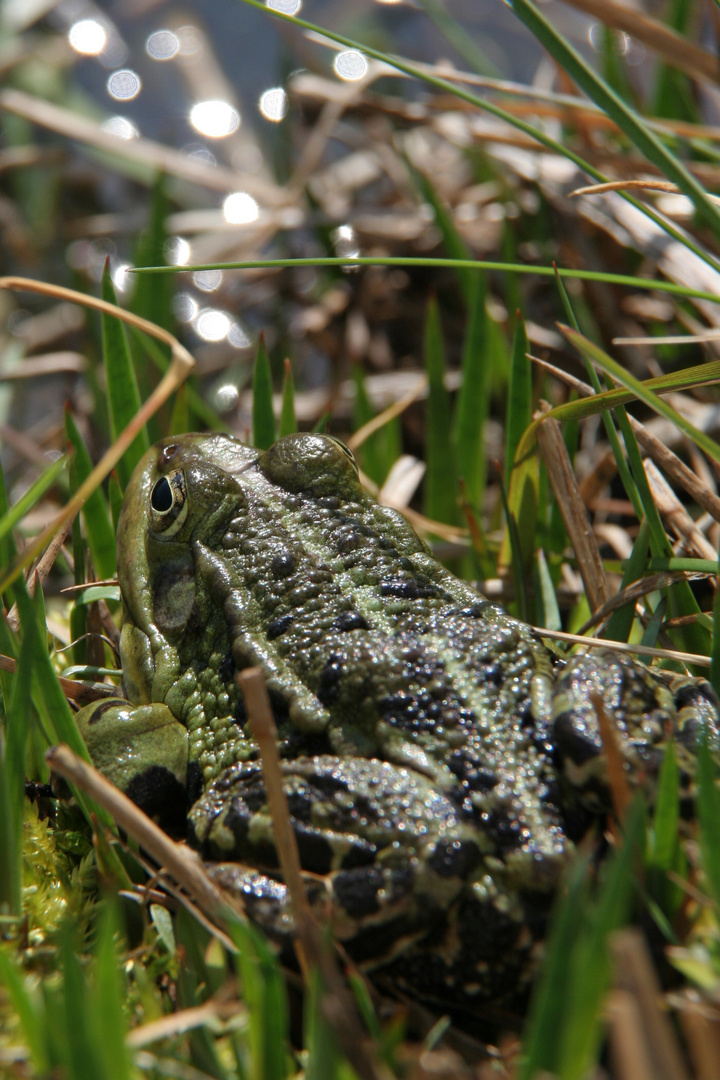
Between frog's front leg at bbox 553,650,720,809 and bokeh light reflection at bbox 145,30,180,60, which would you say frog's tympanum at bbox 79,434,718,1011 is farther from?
bokeh light reflection at bbox 145,30,180,60

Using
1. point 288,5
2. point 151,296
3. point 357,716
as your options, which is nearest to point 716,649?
point 357,716

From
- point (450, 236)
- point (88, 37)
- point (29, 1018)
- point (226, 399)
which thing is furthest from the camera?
point (88, 37)

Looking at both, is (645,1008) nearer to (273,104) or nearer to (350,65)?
(273,104)

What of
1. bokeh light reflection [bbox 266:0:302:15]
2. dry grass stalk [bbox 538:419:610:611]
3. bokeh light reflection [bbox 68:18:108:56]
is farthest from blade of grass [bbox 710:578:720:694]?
bokeh light reflection [bbox 68:18:108:56]

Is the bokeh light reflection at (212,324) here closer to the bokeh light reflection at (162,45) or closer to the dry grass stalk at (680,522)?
the bokeh light reflection at (162,45)

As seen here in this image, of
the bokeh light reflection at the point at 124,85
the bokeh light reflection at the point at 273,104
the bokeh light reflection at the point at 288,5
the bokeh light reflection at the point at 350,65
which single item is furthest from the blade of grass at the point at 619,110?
the bokeh light reflection at the point at 288,5

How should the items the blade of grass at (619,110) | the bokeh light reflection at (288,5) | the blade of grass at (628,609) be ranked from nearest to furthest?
the blade of grass at (619,110), the blade of grass at (628,609), the bokeh light reflection at (288,5)
